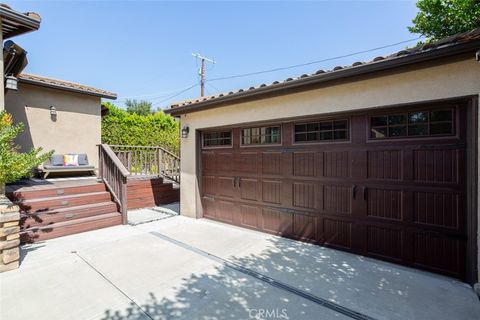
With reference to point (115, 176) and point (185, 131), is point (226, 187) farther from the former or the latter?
point (115, 176)

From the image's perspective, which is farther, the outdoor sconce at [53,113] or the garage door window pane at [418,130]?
the outdoor sconce at [53,113]

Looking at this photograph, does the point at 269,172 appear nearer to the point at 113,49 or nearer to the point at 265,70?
the point at 265,70

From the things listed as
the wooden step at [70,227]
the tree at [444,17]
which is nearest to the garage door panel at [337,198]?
the wooden step at [70,227]

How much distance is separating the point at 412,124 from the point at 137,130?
11885mm

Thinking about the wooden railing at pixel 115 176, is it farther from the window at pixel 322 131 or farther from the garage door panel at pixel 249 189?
the window at pixel 322 131

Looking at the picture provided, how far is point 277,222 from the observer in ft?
16.8

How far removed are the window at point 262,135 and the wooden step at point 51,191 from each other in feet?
13.4

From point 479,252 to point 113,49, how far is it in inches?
649

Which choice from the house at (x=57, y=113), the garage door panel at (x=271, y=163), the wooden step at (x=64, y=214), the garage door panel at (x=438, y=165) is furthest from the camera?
the house at (x=57, y=113)

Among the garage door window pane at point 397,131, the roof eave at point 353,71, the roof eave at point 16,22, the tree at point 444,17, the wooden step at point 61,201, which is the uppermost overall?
the tree at point 444,17

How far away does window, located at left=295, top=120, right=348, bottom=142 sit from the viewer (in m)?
4.26

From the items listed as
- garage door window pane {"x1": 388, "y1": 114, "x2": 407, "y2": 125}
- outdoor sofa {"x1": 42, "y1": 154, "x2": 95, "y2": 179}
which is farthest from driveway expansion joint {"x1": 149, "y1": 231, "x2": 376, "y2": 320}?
outdoor sofa {"x1": 42, "y1": 154, "x2": 95, "y2": 179}

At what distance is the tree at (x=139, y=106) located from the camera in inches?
1200
